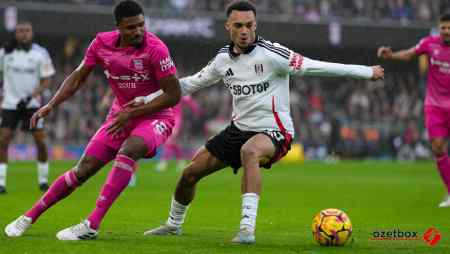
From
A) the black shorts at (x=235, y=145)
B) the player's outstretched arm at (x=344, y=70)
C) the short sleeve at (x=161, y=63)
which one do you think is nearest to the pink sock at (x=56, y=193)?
the short sleeve at (x=161, y=63)

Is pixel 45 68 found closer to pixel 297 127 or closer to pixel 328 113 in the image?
pixel 297 127

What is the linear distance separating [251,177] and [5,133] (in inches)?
307

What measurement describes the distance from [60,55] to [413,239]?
27511mm

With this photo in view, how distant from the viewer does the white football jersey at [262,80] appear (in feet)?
27.9

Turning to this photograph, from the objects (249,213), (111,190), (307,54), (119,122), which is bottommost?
(307,54)

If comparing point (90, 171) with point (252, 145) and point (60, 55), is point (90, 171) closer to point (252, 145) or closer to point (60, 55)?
point (252, 145)

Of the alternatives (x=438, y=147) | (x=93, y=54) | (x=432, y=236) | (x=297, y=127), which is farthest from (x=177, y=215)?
(x=297, y=127)

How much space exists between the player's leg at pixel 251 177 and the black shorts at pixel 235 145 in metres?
0.10

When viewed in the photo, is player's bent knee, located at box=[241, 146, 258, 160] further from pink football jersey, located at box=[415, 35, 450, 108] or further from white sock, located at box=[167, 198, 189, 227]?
pink football jersey, located at box=[415, 35, 450, 108]

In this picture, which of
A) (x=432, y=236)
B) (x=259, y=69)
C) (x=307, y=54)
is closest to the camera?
(x=259, y=69)

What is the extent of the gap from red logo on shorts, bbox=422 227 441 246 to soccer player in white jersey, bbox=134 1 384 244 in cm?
164

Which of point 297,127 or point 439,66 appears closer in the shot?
point 439,66

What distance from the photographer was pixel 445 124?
13367 millimetres

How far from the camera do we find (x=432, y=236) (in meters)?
9.05
